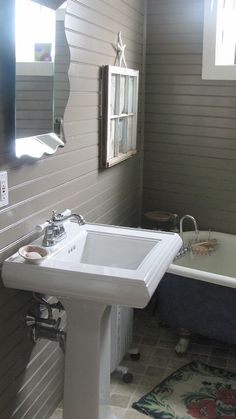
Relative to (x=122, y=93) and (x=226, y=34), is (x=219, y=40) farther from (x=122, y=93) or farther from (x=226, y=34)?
(x=122, y=93)

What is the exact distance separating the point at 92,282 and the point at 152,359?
1.49 meters

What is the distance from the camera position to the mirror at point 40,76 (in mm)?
1935

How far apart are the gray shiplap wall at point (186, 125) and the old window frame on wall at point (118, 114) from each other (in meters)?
0.33

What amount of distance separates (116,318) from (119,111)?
127 centimetres

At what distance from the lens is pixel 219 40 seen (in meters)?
3.58

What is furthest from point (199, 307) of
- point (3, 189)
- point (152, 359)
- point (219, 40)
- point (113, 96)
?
point (219, 40)

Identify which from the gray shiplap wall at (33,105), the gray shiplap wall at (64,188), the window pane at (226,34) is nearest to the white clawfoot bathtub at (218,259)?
the gray shiplap wall at (64,188)

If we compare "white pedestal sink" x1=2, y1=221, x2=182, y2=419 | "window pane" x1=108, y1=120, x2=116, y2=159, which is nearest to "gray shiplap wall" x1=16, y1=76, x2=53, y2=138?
"white pedestal sink" x1=2, y1=221, x2=182, y2=419

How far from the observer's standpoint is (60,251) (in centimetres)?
206

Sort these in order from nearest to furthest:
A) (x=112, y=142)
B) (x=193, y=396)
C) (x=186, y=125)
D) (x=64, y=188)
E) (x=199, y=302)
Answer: (x=64, y=188) → (x=193, y=396) → (x=199, y=302) → (x=112, y=142) → (x=186, y=125)

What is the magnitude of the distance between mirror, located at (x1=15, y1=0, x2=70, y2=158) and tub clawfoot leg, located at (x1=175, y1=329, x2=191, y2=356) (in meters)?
1.52

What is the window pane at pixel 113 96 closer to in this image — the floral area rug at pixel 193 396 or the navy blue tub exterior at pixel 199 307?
the navy blue tub exterior at pixel 199 307

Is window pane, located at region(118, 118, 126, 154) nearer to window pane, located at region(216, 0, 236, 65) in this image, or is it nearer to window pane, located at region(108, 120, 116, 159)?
window pane, located at region(108, 120, 116, 159)

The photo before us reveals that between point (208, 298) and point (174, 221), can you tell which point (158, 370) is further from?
point (174, 221)
